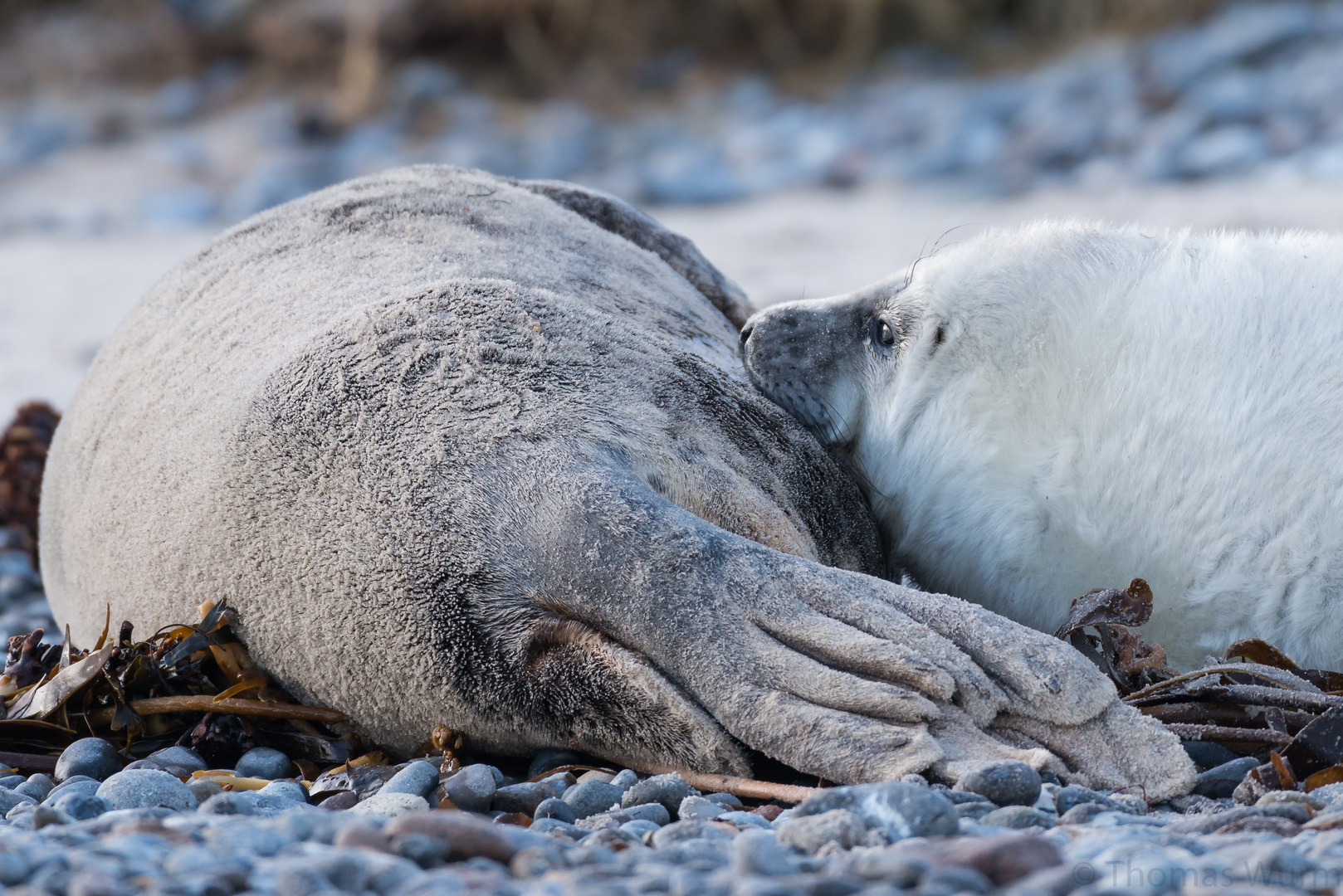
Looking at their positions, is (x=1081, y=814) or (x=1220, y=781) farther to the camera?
(x=1220, y=781)

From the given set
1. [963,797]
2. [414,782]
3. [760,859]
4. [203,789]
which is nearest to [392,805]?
[414,782]

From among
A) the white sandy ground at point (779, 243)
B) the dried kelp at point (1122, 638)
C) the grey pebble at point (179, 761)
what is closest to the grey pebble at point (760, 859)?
the dried kelp at point (1122, 638)

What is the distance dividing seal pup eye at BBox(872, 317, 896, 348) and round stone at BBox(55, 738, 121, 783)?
1708 mm

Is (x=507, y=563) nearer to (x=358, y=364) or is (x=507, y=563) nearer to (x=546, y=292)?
(x=358, y=364)

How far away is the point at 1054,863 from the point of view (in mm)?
1571

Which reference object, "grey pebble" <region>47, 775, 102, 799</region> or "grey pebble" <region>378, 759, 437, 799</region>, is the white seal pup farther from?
"grey pebble" <region>47, 775, 102, 799</region>

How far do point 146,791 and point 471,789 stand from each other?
49 cm

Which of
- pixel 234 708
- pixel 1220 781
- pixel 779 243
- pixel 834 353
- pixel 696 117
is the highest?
pixel 696 117

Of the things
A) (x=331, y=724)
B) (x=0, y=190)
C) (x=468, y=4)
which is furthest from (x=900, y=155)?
(x=331, y=724)

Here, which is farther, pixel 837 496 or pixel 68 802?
pixel 837 496

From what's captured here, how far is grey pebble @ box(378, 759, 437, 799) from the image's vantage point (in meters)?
2.20

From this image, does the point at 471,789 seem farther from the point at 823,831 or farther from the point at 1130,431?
the point at 1130,431

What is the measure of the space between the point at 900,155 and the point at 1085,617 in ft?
25.0

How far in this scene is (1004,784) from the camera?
1.95 metres
